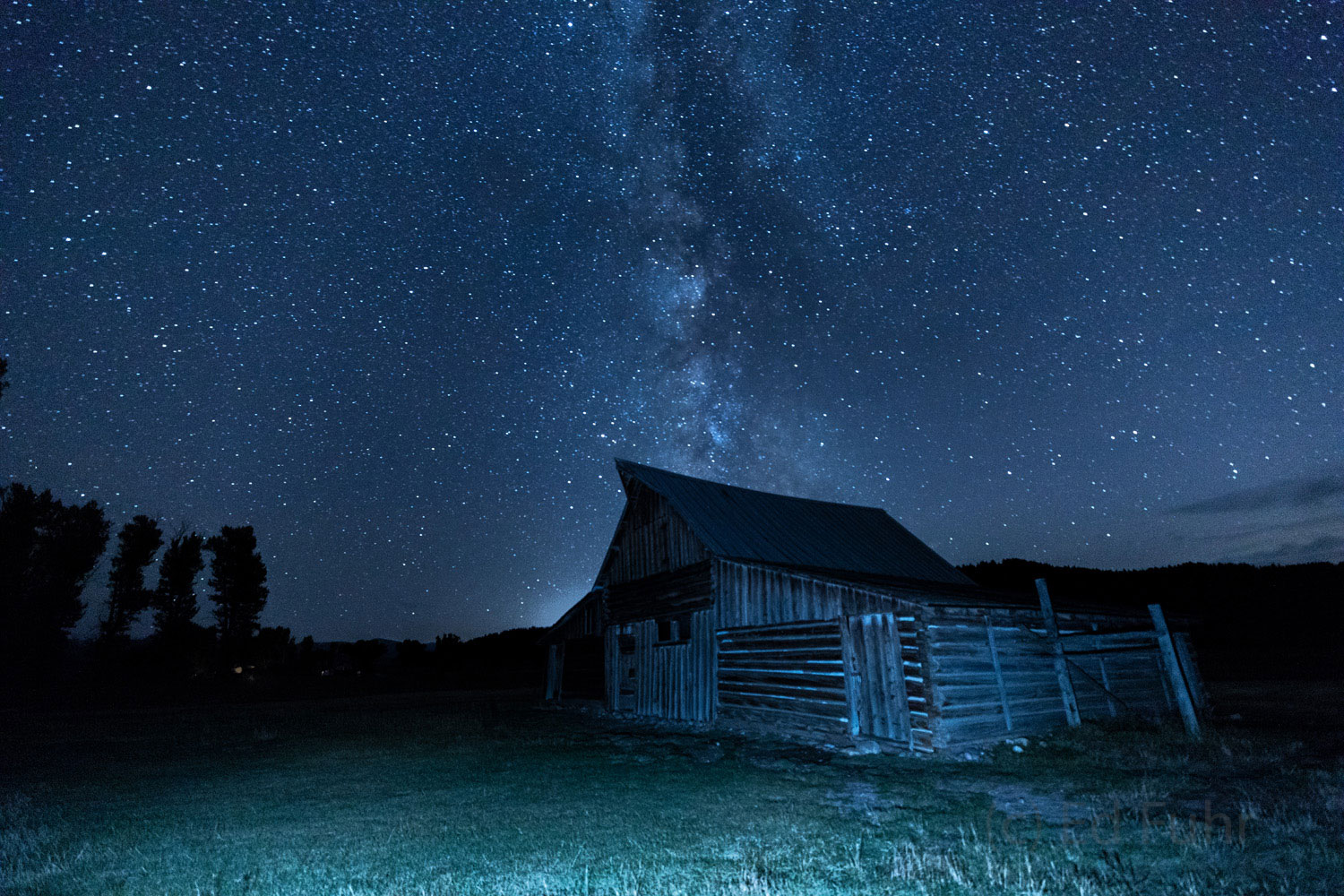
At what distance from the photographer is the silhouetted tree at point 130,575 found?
52.6m

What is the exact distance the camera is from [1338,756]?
1102cm

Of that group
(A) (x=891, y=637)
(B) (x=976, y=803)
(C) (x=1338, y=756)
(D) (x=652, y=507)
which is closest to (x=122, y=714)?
(D) (x=652, y=507)

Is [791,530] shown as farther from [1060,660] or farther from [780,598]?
Answer: [1060,660]

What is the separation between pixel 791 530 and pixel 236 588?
56.2 metres

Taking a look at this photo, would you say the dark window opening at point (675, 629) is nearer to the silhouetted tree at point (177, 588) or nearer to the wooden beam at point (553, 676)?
the wooden beam at point (553, 676)

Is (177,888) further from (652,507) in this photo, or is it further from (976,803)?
(652,507)

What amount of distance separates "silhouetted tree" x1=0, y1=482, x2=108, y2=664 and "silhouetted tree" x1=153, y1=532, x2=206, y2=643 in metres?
5.62

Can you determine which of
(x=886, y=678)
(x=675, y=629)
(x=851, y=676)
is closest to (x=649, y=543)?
(x=675, y=629)

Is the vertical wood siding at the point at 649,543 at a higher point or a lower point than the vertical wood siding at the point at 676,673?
Answer: higher

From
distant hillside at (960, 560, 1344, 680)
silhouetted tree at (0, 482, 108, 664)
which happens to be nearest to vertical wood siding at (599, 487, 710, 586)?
distant hillside at (960, 560, 1344, 680)

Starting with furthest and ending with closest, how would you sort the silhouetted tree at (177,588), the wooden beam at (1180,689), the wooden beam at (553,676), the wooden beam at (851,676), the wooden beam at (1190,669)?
the silhouetted tree at (177,588) → the wooden beam at (553,676) → the wooden beam at (1190,669) → the wooden beam at (851,676) → the wooden beam at (1180,689)

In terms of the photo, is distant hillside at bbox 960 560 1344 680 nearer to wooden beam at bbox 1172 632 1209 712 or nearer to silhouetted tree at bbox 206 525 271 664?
wooden beam at bbox 1172 632 1209 712

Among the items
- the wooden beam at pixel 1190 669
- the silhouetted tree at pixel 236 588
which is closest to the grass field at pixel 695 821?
the wooden beam at pixel 1190 669

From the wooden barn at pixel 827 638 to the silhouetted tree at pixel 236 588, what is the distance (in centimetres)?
4493
